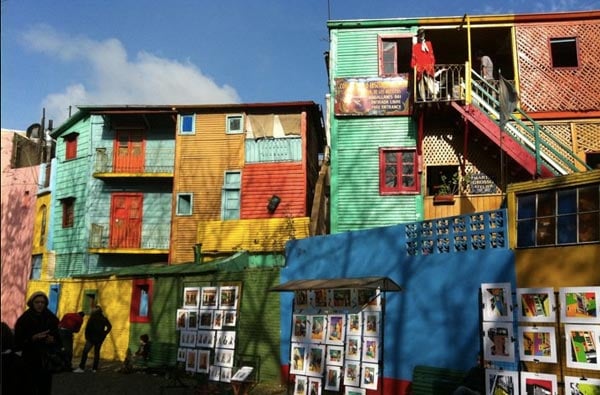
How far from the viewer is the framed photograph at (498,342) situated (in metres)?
7.34

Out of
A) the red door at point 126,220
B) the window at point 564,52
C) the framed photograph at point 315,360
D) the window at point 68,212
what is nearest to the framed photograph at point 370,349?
the framed photograph at point 315,360

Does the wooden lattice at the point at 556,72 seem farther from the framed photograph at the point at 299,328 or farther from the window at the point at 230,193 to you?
the window at the point at 230,193

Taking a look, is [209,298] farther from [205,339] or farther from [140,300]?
[140,300]

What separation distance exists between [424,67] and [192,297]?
885cm

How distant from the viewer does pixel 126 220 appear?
23438 millimetres

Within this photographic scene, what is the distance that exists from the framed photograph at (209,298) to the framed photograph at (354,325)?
2.84 m

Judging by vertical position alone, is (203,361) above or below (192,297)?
below

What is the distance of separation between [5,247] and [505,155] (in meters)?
24.7

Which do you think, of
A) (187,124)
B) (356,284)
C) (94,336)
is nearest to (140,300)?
(94,336)

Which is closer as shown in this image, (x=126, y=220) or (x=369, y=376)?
(x=369, y=376)

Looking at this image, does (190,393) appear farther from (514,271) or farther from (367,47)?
(367,47)

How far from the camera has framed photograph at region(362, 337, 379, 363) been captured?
312 inches

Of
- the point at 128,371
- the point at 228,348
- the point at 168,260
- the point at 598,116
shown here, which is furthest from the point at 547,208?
the point at 168,260

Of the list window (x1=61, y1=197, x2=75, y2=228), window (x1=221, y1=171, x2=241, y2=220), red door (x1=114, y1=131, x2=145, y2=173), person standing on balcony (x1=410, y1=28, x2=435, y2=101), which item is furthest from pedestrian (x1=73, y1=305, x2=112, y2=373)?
window (x1=61, y1=197, x2=75, y2=228)
